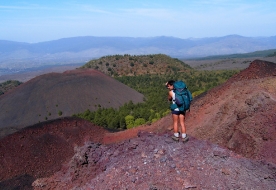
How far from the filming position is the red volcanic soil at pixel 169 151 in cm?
698

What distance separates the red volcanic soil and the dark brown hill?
10894 mm

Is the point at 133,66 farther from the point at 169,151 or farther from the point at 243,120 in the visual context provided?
the point at 169,151

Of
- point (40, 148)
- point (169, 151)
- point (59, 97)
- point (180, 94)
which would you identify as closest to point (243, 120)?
point (180, 94)

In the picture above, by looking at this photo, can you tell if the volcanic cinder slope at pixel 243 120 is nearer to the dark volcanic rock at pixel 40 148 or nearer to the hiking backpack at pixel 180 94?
the hiking backpack at pixel 180 94

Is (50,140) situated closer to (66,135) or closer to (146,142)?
(66,135)

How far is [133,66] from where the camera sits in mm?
68062

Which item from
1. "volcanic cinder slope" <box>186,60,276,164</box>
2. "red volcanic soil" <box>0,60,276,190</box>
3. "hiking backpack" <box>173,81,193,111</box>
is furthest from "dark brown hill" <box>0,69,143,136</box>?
"hiking backpack" <box>173,81,193,111</box>

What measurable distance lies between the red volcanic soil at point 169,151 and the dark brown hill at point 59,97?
10.9 meters

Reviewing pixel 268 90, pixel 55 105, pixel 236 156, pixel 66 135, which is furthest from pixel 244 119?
pixel 55 105

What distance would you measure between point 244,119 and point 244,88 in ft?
8.55

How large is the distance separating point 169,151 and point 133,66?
200 ft

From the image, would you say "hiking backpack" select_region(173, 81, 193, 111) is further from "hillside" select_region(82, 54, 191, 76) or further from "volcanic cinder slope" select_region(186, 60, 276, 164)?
"hillside" select_region(82, 54, 191, 76)

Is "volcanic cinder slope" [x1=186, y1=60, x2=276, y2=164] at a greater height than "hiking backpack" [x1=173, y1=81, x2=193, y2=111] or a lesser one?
lesser

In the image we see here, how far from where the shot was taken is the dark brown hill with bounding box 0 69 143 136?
28.4 metres
